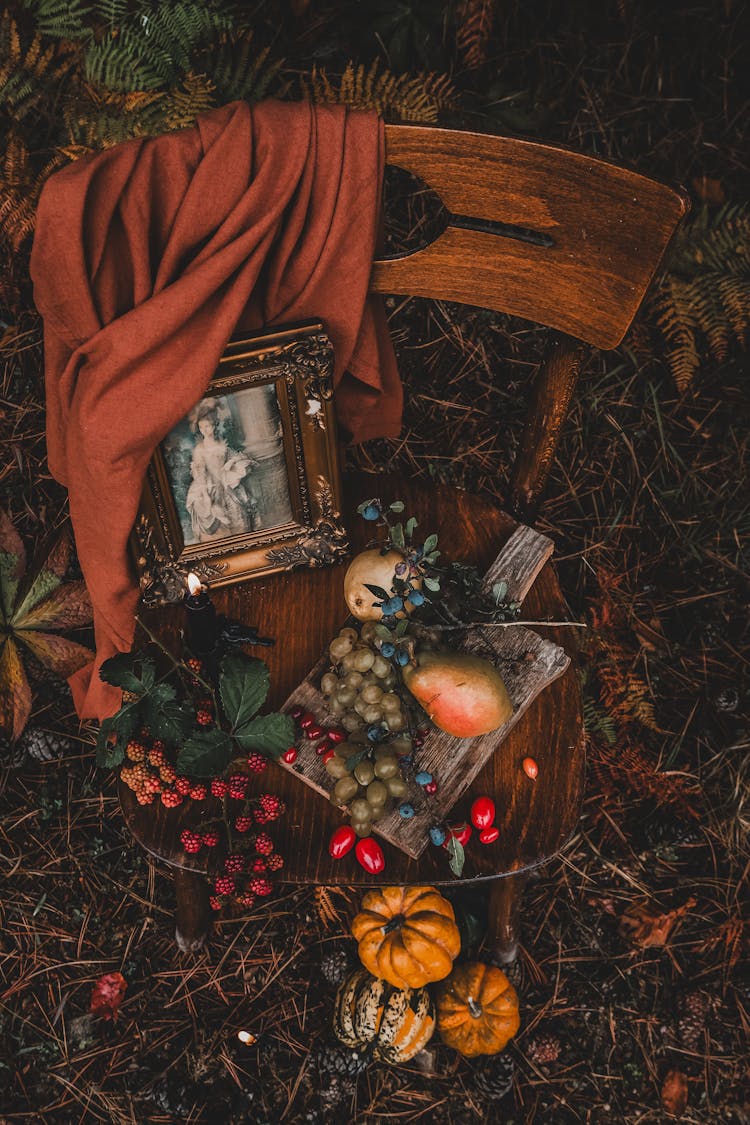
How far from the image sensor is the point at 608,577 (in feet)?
6.95

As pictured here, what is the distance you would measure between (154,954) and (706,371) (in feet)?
7.10

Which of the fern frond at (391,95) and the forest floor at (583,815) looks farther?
the forest floor at (583,815)

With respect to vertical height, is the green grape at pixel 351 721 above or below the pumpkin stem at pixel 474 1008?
Answer: above

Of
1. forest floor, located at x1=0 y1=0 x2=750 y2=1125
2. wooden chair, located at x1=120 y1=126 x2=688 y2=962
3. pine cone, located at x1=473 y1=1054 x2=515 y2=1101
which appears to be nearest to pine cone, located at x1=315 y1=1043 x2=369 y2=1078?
forest floor, located at x1=0 y1=0 x2=750 y2=1125

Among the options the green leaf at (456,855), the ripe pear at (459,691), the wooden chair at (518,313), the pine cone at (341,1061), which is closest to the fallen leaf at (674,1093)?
the pine cone at (341,1061)

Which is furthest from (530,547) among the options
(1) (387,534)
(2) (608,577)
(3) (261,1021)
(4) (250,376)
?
(3) (261,1021)

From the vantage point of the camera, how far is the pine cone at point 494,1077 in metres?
1.72

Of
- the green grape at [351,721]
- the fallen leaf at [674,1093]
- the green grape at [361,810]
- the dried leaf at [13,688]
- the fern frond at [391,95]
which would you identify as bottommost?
the fallen leaf at [674,1093]

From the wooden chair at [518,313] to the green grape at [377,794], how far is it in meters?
0.11

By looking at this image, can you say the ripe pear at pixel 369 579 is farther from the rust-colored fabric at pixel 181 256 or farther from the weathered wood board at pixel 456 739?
the rust-colored fabric at pixel 181 256

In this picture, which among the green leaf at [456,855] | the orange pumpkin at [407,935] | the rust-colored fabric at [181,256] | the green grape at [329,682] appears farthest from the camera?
the orange pumpkin at [407,935]

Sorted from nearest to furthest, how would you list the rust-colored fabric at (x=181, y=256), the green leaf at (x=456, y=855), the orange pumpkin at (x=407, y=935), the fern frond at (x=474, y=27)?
the rust-colored fabric at (x=181, y=256), the green leaf at (x=456, y=855), the orange pumpkin at (x=407, y=935), the fern frond at (x=474, y=27)

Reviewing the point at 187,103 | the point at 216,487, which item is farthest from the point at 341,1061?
the point at 187,103

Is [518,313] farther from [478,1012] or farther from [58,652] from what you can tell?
[478,1012]
